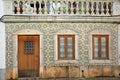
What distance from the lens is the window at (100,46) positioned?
1402 centimetres

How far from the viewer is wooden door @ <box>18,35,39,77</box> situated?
1359cm

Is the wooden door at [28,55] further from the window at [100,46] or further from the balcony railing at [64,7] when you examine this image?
the window at [100,46]

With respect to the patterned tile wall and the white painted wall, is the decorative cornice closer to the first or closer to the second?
the patterned tile wall

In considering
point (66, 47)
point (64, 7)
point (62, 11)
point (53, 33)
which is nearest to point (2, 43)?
point (53, 33)

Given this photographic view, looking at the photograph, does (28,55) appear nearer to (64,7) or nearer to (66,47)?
(66,47)

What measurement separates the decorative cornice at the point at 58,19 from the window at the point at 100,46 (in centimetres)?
82

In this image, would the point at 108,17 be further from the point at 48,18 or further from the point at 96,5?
the point at 48,18

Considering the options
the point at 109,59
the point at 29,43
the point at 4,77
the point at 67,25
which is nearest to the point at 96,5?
the point at 67,25

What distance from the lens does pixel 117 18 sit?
1398 centimetres

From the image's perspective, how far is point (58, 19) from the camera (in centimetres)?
1364

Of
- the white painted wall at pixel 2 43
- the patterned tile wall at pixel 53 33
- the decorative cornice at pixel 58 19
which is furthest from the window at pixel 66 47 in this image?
the white painted wall at pixel 2 43

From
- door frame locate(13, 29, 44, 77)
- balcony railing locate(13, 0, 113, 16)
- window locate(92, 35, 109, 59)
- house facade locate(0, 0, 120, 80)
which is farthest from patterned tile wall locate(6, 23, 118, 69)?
balcony railing locate(13, 0, 113, 16)

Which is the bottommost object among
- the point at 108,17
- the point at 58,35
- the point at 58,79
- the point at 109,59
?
the point at 58,79

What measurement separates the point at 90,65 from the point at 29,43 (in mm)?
3076
